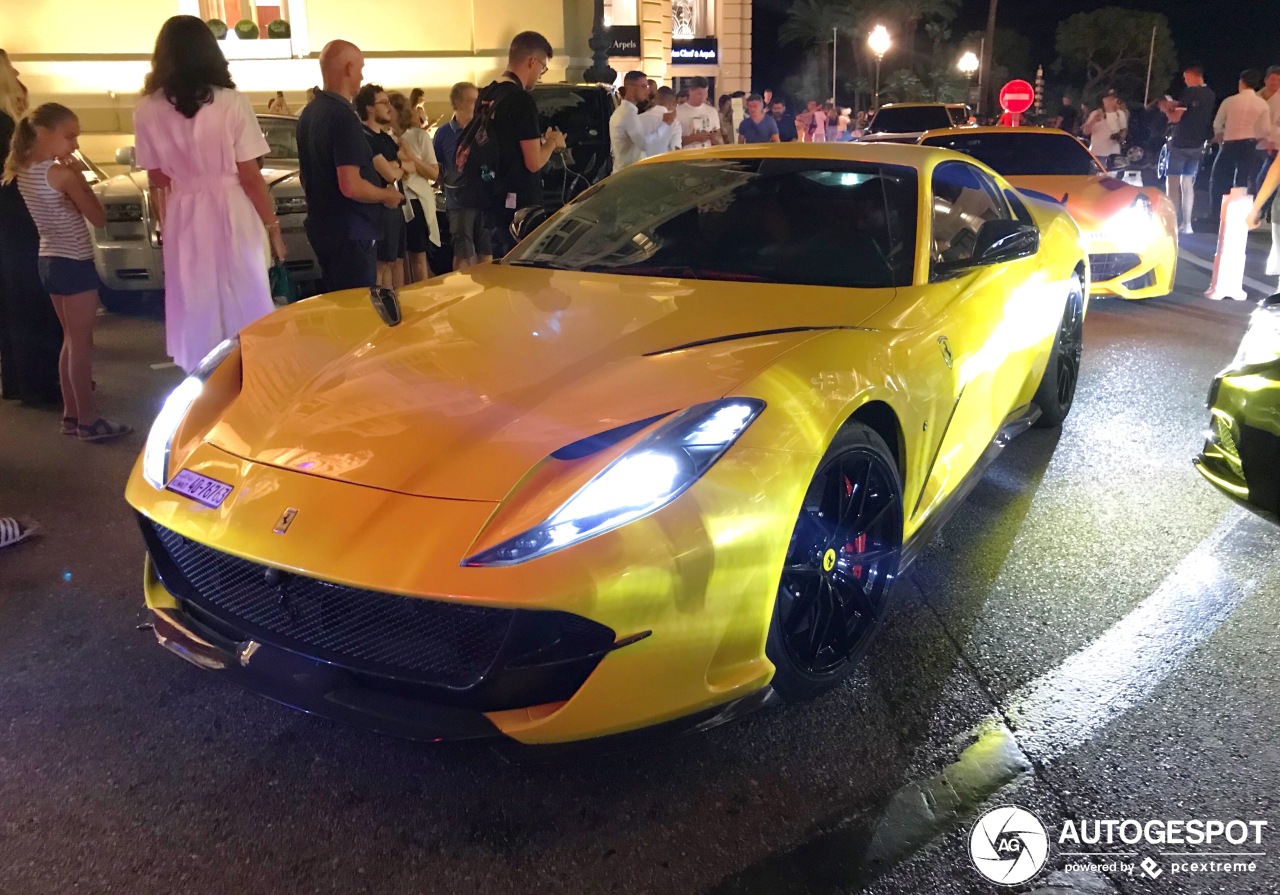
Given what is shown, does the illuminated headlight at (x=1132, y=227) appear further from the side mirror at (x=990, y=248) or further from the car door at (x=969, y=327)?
the side mirror at (x=990, y=248)

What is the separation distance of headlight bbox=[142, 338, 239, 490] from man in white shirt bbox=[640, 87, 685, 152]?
662 cm

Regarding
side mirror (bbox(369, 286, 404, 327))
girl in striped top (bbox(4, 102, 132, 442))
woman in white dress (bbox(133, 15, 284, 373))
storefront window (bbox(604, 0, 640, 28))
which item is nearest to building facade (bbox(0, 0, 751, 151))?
storefront window (bbox(604, 0, 640, 28))

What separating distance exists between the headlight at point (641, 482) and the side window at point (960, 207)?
4.65 ft

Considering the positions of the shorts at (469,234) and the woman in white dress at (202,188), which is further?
the shorts at (469,234)

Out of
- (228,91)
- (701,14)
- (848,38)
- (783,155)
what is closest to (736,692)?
(783,155)

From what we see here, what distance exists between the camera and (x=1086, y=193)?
7492 mm

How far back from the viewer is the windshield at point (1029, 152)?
27.1 feet

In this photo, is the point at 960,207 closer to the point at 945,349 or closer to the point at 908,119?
the point at 945,349

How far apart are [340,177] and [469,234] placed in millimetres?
1813

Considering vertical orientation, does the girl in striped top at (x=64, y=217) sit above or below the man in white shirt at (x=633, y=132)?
below

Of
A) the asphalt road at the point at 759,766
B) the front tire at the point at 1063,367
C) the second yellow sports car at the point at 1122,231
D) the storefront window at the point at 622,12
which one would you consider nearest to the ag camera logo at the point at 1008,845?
the asphalt road at the point at 759,766

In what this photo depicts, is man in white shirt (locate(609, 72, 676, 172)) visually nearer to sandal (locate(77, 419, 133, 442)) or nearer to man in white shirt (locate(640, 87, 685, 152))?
man in white shirt (locate(640, 87, 685, 152))

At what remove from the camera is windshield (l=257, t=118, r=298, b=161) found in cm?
863

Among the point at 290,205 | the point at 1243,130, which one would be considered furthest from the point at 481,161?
the point at 1243,130
